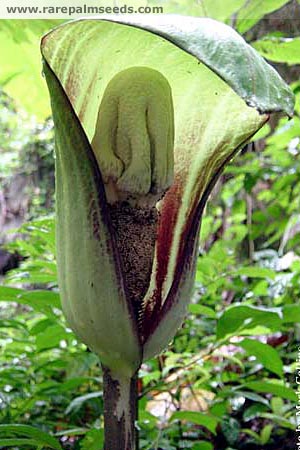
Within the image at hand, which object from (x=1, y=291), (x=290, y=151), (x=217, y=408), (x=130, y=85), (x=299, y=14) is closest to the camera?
(x=130, y=85)

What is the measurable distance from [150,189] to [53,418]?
438 millimetres

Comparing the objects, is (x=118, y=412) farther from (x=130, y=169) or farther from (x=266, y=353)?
(x=266, y=353)

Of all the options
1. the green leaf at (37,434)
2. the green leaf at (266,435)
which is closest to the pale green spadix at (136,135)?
the green leaf at (37,434)

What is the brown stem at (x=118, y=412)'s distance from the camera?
284mm

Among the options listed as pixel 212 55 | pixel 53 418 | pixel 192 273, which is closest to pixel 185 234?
pixel 192 273

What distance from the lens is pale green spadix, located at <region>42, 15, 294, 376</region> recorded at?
255 mm

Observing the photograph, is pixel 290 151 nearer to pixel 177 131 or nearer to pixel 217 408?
pixel 217 408

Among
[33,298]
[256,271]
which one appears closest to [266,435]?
[256,271]

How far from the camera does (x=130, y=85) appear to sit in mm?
280

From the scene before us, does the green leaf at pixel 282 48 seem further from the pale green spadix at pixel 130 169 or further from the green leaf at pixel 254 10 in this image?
the pale green spadix at pixel 130 169

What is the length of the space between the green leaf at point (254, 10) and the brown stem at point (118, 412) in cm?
50

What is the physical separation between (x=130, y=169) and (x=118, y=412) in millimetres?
129

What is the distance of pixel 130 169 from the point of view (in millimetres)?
295

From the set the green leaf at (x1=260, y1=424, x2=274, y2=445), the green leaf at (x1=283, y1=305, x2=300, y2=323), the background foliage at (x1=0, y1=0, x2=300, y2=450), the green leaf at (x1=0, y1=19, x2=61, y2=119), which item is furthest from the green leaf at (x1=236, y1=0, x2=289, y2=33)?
the green leaf at (x1=260, y1=424, x2=274, y2=445)
